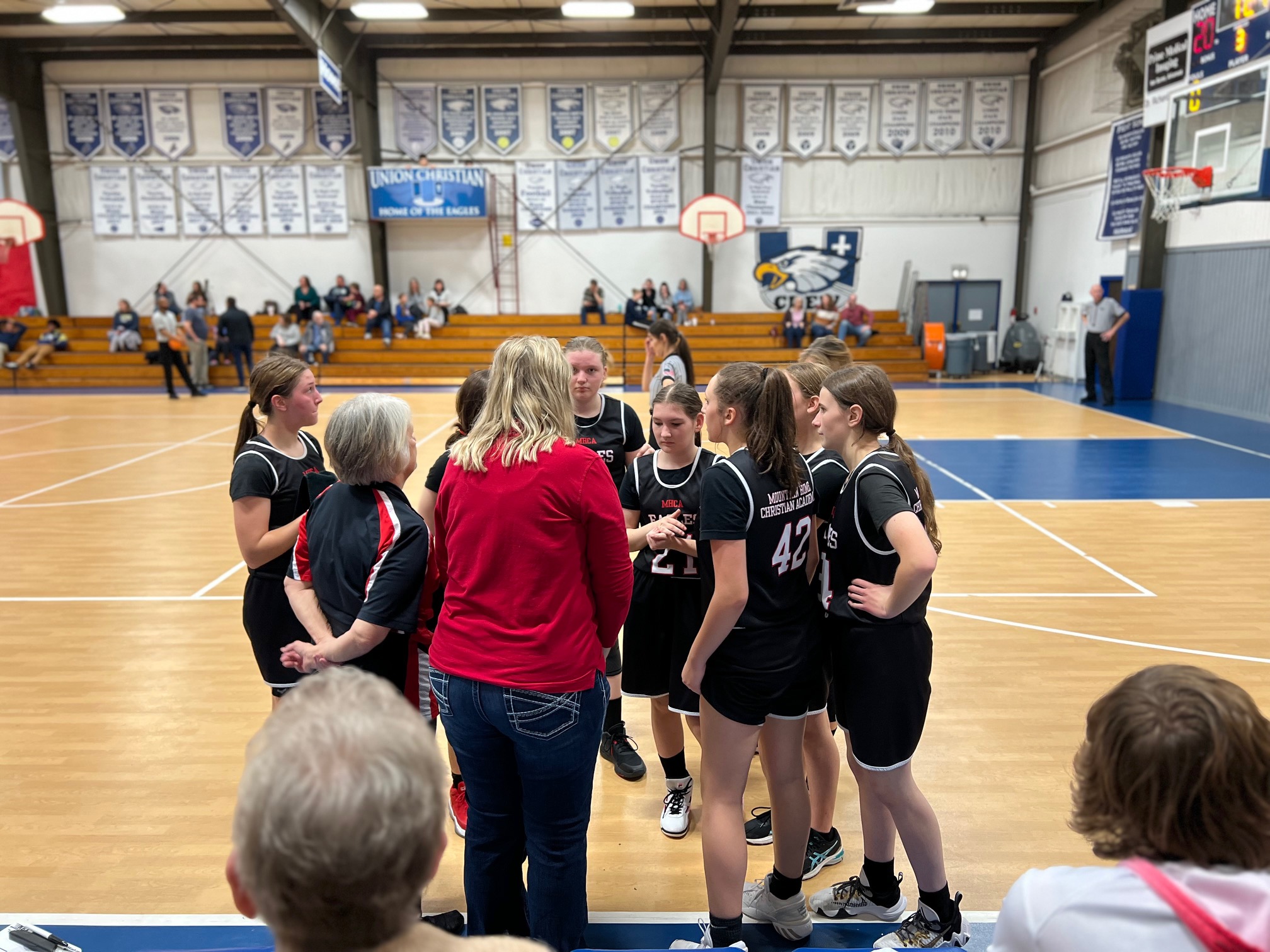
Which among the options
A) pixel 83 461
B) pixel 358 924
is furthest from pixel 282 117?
pixel 358 924

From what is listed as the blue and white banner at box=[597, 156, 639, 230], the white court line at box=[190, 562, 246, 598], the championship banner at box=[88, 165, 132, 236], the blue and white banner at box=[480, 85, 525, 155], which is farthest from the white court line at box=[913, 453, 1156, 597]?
the championship banner at box=[88, 165, 132, 236]

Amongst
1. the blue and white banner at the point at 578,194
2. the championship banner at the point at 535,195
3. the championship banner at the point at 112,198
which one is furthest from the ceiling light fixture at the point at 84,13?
the blue and white banner at the point at 578,194

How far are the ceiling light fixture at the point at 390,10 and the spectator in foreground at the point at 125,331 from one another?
8.91 meters

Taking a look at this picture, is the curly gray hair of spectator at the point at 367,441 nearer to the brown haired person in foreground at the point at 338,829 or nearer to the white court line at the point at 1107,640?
the brown haired person in foreground at the point at 338,829

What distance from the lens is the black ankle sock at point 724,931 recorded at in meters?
2.55

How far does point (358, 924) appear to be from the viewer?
1013 mm

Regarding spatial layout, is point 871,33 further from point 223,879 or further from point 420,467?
point 223,879

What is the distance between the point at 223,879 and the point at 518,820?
1417 mm

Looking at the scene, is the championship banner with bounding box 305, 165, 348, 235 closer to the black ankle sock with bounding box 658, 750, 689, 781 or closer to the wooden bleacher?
the wooden bleacher

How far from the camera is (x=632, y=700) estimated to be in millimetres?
4758

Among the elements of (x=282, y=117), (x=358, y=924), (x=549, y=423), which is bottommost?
(x=358, y=924)

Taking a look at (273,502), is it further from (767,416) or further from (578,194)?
(578,194)

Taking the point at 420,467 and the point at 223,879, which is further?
the point at 420,467

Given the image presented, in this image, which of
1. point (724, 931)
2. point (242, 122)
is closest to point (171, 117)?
point (242, 122)
